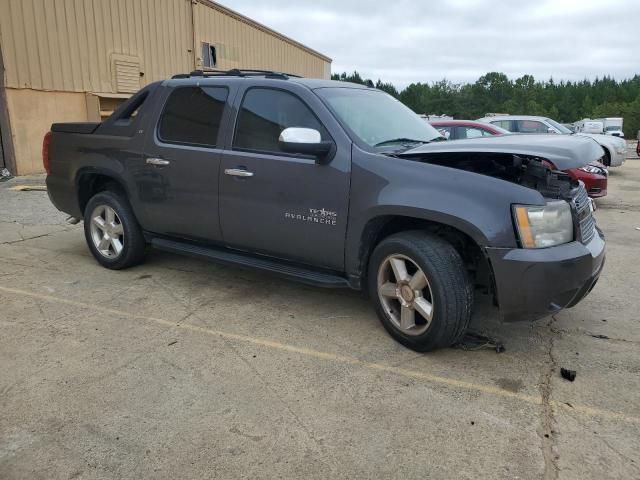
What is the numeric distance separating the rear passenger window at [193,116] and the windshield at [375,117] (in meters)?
0.93

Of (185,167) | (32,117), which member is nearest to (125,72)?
(32,117)

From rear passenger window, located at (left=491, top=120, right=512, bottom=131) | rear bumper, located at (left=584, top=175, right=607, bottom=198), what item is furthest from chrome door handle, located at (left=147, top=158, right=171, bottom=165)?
rear passenger window, located at (left=491, top=120, right=512, bottom=131)

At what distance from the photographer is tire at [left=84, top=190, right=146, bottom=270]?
5000 millimetres

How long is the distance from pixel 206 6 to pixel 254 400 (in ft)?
54.2

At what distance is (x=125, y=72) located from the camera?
13.7m

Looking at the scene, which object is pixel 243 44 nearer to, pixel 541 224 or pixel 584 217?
pixel 584 217

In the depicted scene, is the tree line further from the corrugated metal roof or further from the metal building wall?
the metal building wall

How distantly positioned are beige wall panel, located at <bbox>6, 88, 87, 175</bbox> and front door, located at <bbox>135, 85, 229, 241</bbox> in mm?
8172

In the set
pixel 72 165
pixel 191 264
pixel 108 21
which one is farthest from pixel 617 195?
pixel 108 21

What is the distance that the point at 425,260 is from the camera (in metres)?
3.28

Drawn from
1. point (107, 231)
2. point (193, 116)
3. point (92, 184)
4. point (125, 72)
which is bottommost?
point (107, 231)

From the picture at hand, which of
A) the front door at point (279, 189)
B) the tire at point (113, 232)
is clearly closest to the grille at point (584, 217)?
the front door at point (279, 189)

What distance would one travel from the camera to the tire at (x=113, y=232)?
5000 millimetres

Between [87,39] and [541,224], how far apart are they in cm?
1247
